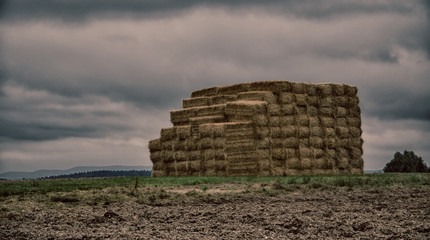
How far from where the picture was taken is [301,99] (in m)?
34.1

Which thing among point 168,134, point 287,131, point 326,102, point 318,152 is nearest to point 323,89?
point 326,102

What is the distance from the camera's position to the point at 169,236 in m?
10.7

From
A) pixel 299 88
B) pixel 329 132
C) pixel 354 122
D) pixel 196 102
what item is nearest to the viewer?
pixel 299 88

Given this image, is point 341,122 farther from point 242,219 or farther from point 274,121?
point 242,219

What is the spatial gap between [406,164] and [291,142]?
28.4 m

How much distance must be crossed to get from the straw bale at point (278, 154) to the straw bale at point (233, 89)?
5639mm

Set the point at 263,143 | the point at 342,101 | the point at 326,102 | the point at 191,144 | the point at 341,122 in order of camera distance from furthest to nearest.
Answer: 1. the point at 342,101
2. the point at 341,122
3. the point at 326,102
4. the point at 191,144
5. the point at 263,143

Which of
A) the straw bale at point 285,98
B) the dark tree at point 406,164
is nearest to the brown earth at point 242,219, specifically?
the straw bale at point 285,98

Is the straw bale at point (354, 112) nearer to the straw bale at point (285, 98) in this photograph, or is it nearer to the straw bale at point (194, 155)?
the straw bale at point (285, 98)

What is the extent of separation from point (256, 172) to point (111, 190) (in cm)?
1345

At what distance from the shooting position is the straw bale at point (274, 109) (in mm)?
32472

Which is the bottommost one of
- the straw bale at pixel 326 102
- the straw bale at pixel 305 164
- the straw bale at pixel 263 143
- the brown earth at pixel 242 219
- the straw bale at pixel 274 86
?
the brown earth at pixel 242 219

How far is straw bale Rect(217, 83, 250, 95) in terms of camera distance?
3556 centimetres

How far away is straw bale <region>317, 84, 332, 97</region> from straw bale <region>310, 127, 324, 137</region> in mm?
2742
